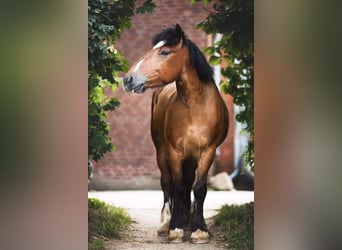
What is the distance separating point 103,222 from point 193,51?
1613 mm

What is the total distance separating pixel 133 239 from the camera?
18.5 feet

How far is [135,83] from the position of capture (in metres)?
5.56

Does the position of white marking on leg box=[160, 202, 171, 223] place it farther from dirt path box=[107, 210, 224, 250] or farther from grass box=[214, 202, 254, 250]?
grass box=[214, 202, 254, 250]

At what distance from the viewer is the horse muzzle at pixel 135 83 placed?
555 centimetres

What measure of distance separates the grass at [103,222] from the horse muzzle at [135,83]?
976 millimetres

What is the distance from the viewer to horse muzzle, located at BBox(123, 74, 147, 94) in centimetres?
555

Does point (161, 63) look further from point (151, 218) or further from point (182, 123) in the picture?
point (151, 218)

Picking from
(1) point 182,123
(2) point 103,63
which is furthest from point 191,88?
(2) point 103,63

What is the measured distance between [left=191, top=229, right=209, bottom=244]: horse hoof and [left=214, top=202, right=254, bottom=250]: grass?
0.45 feet

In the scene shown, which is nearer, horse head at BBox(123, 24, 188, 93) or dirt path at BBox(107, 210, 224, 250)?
horse head at BBox(123, 24, 188, 93)

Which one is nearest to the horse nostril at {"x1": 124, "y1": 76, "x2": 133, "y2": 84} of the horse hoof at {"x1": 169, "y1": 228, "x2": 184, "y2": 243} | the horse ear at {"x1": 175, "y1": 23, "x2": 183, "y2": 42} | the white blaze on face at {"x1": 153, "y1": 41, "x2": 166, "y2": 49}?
the white blaze on face at {"x1": 153, "y1": 41, "x2": 166, "y2": 49}
